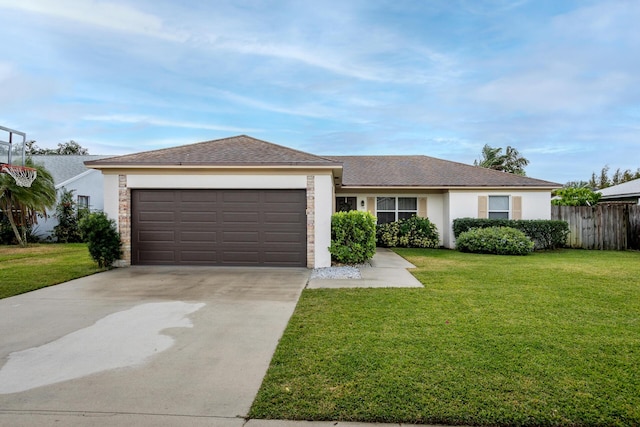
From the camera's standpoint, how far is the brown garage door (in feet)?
33.0

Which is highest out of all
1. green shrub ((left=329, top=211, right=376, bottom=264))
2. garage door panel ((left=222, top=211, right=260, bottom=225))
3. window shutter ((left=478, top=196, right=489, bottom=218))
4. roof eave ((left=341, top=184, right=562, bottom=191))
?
roof eave ((left=341, top=184, right=562, bottom=191))

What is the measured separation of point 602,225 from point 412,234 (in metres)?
7.98

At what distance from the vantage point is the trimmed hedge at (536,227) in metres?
14.2

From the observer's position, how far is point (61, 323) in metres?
5.13

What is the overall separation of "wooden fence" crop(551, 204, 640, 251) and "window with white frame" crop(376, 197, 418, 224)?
5.92 m

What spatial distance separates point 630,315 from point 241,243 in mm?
8439

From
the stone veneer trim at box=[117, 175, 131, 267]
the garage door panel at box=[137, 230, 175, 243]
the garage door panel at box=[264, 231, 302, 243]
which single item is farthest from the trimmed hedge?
the stone veneer trim at box=[117, 175, 131, 267]

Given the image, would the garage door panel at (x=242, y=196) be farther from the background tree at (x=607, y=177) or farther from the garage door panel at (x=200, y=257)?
the background tree at (x=607, y=177)

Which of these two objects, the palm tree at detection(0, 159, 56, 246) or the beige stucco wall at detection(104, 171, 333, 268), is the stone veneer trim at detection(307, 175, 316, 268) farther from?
the palm tree at detection(0, 159, 56, 246)

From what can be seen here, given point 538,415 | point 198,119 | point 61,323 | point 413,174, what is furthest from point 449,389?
point 198,119

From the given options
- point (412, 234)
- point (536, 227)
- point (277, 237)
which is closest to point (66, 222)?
point (277, 237)

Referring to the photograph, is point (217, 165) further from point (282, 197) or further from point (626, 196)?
point (626, 196)

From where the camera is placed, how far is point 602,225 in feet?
49.3

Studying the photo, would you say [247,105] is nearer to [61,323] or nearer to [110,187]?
[110,187]
